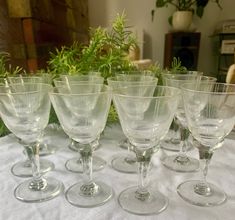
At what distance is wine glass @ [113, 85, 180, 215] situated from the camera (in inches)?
13.1

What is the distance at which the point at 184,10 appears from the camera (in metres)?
2.52

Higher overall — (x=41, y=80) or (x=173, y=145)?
(x=41, y=80)

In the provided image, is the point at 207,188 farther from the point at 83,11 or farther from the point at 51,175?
the point at 83,11

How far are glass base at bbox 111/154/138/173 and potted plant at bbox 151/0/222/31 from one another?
7.64 ft

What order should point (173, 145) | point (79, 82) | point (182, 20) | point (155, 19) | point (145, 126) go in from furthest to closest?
point (155, 19)
point (182, 20)
point (173, 145)
point (79, 82)
point (145, 126)

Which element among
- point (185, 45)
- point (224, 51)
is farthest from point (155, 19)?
point (224, 51)

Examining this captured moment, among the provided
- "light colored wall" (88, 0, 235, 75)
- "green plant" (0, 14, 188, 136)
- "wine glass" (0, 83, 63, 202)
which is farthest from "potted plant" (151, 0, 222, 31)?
"wine glass" (0, 83, 63, 202)

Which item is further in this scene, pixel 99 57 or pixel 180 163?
pixel 99 57

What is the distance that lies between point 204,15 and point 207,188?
291 cm

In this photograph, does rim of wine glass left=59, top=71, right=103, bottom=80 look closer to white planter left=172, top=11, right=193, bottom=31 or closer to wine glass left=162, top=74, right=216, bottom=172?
wine glass left=162, top=74, right=216, bottom=172

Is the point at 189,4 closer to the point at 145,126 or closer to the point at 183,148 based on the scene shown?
the point at 183,148

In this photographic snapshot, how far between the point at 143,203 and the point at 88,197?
9cm

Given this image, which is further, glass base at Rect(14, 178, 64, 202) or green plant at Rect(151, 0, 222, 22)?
green plant at Rect(151, 0, 222, 22)

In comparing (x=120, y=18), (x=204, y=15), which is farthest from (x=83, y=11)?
(x=120, y=18)
